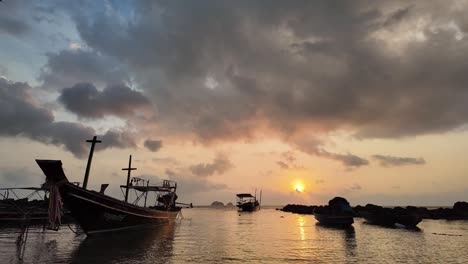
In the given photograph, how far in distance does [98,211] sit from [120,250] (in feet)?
27.7

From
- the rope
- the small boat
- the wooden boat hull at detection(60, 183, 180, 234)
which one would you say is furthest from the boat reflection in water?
the small boat

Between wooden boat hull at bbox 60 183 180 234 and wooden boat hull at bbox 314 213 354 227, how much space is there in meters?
32.4

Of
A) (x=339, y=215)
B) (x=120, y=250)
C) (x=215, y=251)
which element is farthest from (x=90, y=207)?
(x=339, y=215)

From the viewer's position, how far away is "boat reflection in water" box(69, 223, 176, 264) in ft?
82.7

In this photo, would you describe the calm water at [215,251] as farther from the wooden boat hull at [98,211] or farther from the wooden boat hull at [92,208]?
the wooden boat hull at [92,208]

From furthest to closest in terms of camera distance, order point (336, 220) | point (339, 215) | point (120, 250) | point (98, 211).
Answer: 1. point (336, 220)
2. point (339, 215)
3. point (98, 211)
4. point (120, 250)

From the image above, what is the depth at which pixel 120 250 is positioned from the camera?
29.1 metres

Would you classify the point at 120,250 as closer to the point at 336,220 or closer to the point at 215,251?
the point at 215,251

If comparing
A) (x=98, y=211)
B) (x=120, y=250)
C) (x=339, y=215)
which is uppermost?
(x=339, y=215)

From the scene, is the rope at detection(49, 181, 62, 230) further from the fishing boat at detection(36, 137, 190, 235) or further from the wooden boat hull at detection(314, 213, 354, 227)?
the wooden boat hull at detection(314, 213, 354, 227)

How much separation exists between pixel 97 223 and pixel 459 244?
36.2 m

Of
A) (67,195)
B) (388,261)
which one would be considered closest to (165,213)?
(67,195)

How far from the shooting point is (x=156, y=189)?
2164 inches

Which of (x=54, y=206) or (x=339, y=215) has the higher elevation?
(x=339, y=215)
